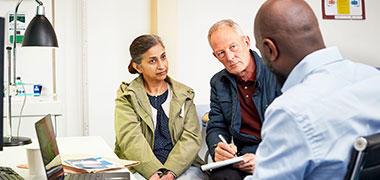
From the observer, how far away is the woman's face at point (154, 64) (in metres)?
2.33

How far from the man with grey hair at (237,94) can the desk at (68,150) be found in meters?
0.56

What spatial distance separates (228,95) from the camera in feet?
7.10

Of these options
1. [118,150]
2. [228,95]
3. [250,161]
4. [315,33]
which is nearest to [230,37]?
[228,95]

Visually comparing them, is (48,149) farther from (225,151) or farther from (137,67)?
(137,67)

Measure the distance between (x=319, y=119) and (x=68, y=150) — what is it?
59.5 inches

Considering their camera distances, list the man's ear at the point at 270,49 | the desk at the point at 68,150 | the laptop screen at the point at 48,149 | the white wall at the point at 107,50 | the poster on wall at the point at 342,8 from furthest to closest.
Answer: the white wall at the point at 107,50
the poster on wall at the point at 342,8
the desk at the point at 68,150
the laptop screen at the point at 48,149
the man's ear at the point at 270,49

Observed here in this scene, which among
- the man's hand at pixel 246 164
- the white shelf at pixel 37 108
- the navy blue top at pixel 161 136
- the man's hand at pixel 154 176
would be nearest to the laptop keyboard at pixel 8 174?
the man's hand at pixel 154 176

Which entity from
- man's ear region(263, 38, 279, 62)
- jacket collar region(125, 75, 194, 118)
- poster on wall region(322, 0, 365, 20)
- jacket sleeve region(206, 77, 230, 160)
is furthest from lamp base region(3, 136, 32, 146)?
poster on wall region(322, 0, 365, 20)

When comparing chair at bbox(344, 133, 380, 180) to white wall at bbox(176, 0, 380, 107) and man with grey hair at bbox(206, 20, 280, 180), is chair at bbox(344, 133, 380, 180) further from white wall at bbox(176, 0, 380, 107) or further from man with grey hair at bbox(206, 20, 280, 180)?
white wall at bbox(176, 0, 380, 107)

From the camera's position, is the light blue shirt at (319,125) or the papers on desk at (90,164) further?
the papers on desk at (90,164)

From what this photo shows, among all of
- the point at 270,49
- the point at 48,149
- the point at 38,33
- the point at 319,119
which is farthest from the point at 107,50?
the point at 319,119

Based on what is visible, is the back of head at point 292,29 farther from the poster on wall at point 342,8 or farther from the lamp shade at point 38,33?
the poster on wall at point 342,8

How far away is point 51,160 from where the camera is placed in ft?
4.51

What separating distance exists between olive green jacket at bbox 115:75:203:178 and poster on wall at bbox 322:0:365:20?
6.49 ft
